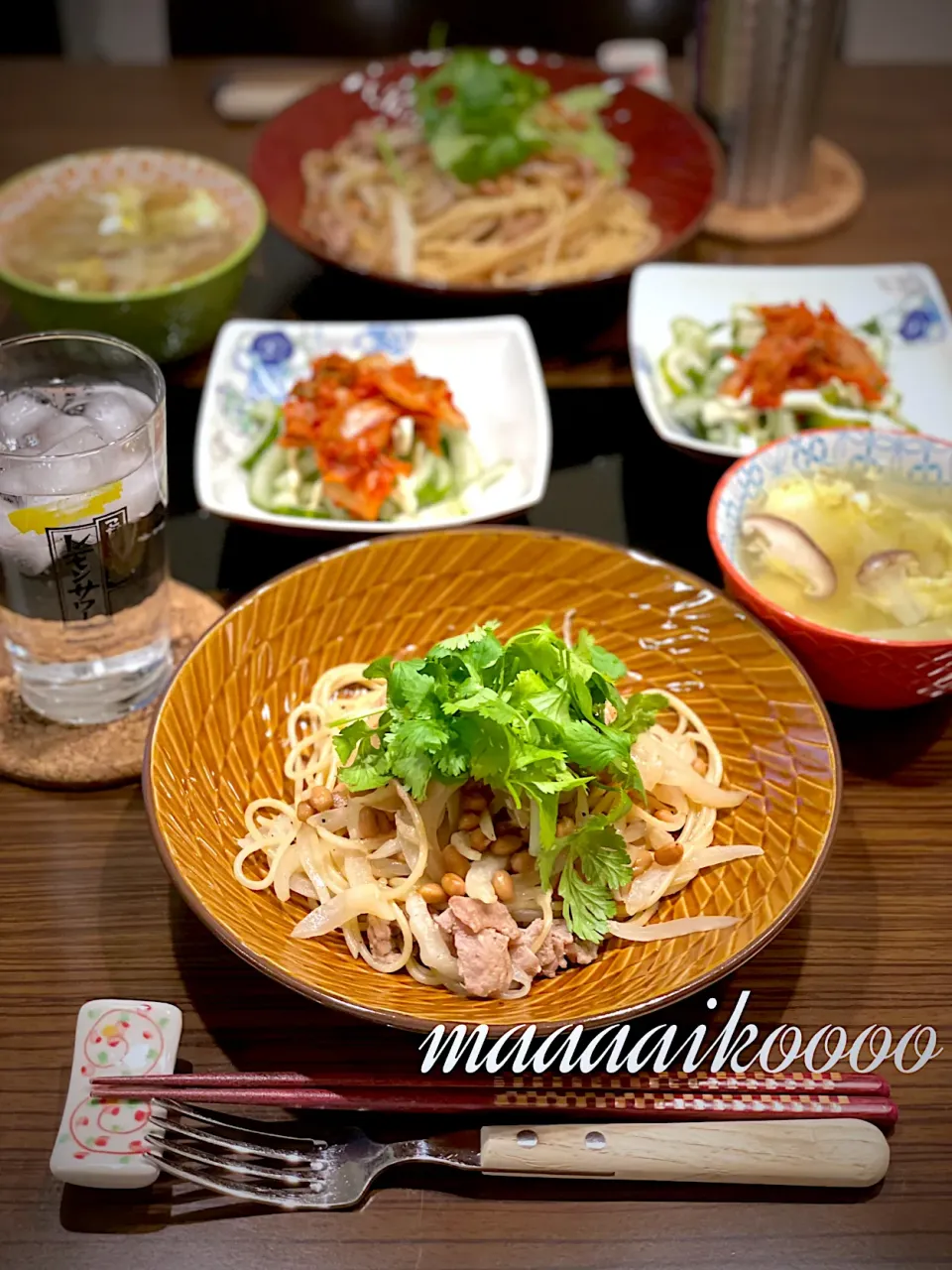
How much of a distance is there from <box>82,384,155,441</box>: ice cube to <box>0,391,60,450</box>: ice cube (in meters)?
0.05

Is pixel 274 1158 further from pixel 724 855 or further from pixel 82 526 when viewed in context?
pixel 82 526

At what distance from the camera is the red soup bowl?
1562 mm

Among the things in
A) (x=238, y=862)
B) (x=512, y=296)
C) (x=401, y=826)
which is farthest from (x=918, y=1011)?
(x=512, y=296)

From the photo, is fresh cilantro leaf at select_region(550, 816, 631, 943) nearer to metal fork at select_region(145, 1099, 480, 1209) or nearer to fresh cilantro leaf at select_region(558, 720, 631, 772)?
fresh cilantro leaf at select_region(558, 720, 631, 772)

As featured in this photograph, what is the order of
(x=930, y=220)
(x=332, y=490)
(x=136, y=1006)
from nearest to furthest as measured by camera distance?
(x=136, y=1006), (x=332, y=490), (x=930, y=220)

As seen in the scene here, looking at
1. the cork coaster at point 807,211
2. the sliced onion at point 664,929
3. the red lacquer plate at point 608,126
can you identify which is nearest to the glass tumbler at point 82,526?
the sliced onion at point 664,929

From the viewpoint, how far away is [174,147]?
303cm

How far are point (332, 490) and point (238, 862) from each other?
30.1 inches

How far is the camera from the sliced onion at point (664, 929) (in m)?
1.32

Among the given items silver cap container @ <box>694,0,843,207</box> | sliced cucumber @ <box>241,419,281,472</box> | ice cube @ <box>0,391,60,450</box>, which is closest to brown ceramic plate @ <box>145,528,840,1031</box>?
ice cube @ <box>0,391,60,450</box>

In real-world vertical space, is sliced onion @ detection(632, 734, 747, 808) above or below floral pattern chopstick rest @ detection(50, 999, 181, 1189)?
above

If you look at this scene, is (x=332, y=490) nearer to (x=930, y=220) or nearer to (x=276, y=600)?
(x=276, y=600)

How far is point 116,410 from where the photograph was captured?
162 cm

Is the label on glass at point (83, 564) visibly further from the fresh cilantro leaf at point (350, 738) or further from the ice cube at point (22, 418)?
the fresh cilantro leaf at point (350, 738)
